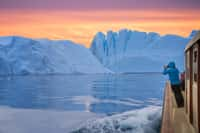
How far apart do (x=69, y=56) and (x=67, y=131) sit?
2588 inches

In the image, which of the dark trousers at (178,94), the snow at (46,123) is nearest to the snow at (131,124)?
the snow at (46,123)

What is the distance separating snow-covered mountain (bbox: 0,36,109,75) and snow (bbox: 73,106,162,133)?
55152 millimetres

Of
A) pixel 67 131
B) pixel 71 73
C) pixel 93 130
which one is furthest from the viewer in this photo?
pixel 71 73

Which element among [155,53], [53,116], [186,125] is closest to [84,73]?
[155,53]

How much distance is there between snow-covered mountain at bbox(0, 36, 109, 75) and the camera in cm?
6372

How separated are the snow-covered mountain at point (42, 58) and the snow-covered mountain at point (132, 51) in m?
2.85

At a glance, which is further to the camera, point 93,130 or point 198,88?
point 93,130

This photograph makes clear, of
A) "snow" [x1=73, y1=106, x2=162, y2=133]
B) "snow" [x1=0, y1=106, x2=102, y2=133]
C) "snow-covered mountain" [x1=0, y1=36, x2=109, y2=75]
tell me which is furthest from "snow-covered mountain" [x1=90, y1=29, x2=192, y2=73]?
"snow" [x1=73, y1=106, x2=162, y2=133]

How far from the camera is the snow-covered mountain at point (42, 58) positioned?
209ft

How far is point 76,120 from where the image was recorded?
39.7 feet

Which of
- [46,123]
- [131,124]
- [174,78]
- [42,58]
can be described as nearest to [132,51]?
[42,58]

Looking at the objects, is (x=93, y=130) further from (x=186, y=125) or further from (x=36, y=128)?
(x=186, y=125)

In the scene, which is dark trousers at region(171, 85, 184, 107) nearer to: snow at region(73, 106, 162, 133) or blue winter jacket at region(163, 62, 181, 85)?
blue winter jacket at region(163, 62, 181, 85)

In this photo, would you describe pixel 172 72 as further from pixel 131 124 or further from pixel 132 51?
pixel 132 51
